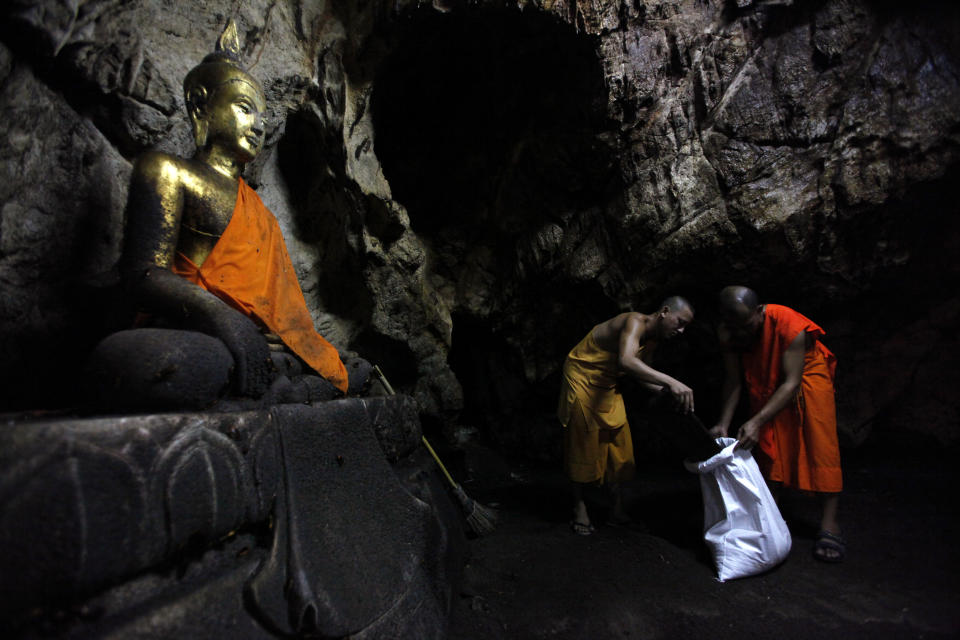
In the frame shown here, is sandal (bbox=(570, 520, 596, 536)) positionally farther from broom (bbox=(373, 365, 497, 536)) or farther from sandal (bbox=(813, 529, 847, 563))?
sandal (bbox=(813, 529, 847, 563))

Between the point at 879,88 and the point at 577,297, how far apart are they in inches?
105

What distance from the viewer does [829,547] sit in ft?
7.25

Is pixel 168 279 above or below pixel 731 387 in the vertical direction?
above

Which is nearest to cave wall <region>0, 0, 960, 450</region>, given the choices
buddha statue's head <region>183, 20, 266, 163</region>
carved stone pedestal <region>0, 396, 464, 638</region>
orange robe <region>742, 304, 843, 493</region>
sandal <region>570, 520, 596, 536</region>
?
buddha statue's head <region>183, 20, 266, 163</region>

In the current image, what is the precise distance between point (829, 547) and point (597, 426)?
133 cm

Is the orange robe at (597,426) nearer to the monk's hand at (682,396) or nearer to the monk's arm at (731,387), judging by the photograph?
the monk's hand at (682,396)

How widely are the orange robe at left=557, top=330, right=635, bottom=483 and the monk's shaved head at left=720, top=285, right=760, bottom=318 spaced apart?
2.54ft

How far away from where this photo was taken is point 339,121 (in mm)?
3139

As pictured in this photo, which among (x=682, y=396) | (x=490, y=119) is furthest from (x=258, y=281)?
(x=490, y=119)

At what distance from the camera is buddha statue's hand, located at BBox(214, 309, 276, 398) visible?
1370 millimetres

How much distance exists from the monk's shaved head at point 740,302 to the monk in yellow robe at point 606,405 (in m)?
0.24

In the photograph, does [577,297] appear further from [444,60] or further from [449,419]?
[444,60]

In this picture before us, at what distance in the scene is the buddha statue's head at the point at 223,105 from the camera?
2.19m

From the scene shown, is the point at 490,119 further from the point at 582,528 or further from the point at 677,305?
the point at 582,528
